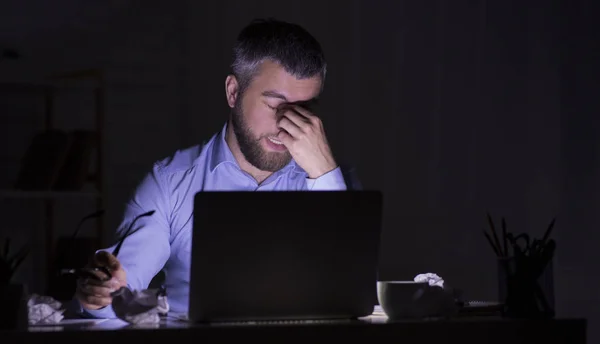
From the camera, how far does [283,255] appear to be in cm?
148

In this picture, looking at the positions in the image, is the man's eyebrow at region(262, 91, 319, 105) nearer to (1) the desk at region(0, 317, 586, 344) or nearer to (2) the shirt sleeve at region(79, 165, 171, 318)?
(2) the shirt sleeve at region(79, 165, 171, 318)

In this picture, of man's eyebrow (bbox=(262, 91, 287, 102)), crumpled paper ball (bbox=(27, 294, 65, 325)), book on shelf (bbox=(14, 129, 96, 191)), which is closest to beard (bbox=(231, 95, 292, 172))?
man's eyebrow (bbox=(262, 91, 287, 102))

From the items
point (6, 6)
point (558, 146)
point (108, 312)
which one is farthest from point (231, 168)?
point (6, 6)

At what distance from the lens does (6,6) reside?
4328mm

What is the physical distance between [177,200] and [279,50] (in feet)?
1.66

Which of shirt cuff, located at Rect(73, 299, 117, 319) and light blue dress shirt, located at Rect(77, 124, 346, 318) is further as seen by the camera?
light blue dress shirt, located at Rect(77, 124, 346, 318)

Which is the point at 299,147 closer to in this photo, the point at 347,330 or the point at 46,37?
the point at 347,330

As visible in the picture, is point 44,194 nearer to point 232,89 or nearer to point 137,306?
point 232,89

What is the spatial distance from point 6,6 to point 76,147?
89 cm

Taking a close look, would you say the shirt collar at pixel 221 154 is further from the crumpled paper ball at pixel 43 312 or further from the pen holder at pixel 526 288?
the pen holder at pixel 526 288

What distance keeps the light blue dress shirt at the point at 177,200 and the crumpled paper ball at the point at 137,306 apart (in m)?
0.67

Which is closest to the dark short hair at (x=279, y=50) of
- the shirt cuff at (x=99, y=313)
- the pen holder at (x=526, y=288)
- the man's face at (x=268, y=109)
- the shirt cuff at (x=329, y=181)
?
the man's face at (x=268, y=109)

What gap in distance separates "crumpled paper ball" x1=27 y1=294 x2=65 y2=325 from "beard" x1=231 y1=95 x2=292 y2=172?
977mm

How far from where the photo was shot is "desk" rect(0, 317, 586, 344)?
138 centimetres
